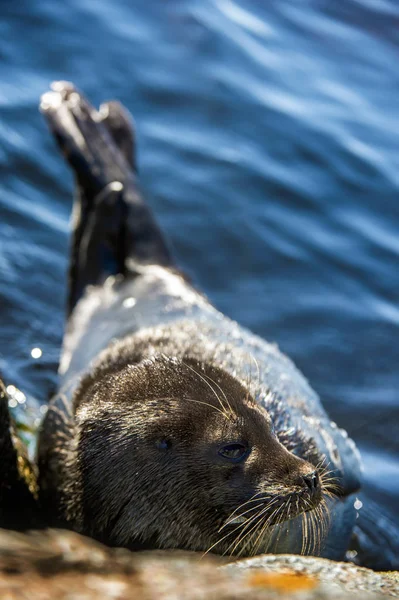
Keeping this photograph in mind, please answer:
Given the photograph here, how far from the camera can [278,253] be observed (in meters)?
7.77

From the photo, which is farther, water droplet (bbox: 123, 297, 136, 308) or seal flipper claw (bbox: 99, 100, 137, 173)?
seal flipper claw (bbox: 99, 100, 137, 173)

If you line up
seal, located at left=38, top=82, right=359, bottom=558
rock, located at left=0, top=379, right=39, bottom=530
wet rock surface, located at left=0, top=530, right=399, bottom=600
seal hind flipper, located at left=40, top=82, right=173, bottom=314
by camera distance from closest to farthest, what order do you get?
wet rock surface, located at left=0, top=530, right=399, bottom=600 → seal, located at left=38, top=82, right=359, bottom=558 → rock, located at left=0, top=379, right=39, bottom=530 → seal hind flipper, located at left=40, top=82, right=173, bottom=314

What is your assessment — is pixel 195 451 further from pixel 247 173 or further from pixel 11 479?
pixel 247 173

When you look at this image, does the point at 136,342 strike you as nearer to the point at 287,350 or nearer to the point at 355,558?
the point at 355,558

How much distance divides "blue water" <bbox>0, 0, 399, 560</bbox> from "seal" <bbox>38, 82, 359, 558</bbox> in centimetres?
115

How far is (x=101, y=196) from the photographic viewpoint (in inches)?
248

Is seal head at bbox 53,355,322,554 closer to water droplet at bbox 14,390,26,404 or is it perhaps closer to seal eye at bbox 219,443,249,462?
seal eye at bbox 219,443,249,462

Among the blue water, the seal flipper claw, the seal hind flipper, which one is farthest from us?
the seal flipper claw

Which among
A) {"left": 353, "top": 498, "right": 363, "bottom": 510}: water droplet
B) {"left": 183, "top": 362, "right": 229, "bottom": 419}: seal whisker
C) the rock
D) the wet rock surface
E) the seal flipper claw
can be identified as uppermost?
the seal flipper claw

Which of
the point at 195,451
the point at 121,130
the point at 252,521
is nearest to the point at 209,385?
the point at 195,451

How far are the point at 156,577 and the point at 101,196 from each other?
13.1 feet

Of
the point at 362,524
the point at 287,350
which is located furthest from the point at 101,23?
the point at 362,524

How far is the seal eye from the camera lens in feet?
12.5

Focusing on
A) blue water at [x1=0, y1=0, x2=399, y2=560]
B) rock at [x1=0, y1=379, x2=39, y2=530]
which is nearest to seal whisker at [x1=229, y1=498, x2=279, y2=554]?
rock at [x1=0, y1=379, x2=39, y2=530]
